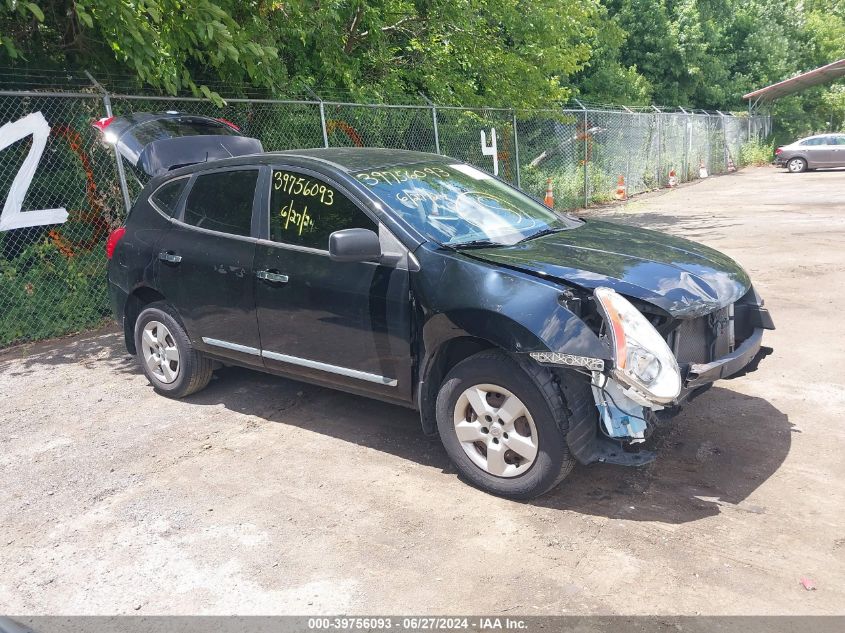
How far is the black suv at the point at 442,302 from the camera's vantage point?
354 cm

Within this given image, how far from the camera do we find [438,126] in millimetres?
13242

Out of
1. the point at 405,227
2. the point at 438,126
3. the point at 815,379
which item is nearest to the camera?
the point at 405,227

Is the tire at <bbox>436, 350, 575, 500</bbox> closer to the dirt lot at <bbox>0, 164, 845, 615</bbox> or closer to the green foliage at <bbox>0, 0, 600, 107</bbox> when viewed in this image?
the dirt lot at <bbox>0, 164, 845, 615</bbox>

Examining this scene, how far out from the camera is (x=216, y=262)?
4949 mm

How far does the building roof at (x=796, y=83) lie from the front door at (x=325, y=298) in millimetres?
31988

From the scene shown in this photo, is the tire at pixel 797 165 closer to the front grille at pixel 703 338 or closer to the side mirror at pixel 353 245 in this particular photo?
the front grille at pixel 703 338

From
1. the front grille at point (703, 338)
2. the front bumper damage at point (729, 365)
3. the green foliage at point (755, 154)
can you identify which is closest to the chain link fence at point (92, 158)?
the front grille at point (703, 338)

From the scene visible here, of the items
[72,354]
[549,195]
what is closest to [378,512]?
[72,354]

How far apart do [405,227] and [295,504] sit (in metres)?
1.64

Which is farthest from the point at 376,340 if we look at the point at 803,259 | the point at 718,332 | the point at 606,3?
the point at 606,3

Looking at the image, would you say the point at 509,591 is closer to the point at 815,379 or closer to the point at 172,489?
the point at 172,489

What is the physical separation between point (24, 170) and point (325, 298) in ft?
16.3

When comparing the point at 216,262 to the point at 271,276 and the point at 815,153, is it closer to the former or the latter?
the point at 271,276

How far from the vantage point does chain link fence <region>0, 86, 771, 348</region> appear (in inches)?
299
